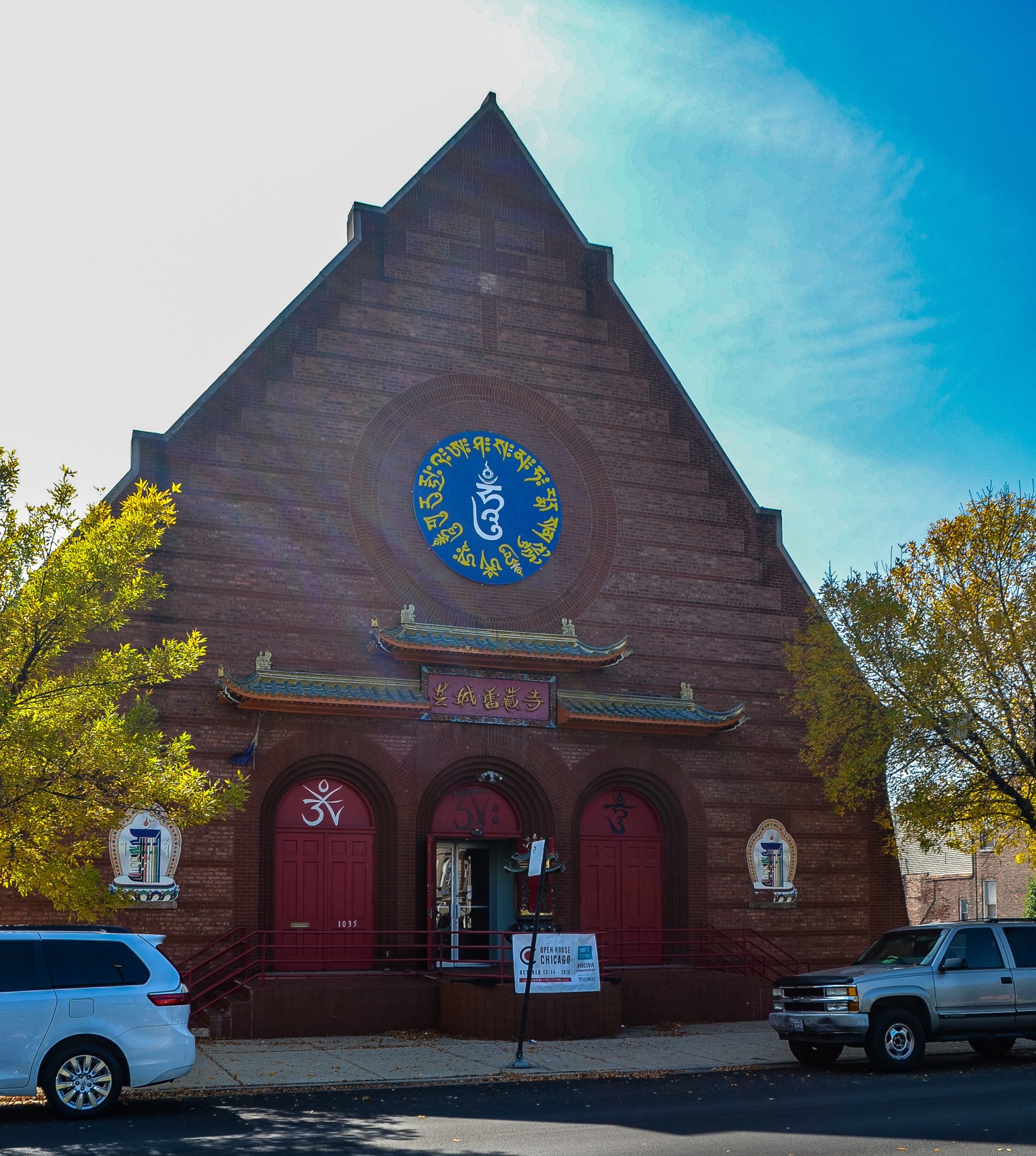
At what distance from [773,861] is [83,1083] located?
614 inches

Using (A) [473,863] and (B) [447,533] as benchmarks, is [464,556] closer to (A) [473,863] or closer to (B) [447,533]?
(B) [447,533]

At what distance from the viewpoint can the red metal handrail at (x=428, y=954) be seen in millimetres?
19984

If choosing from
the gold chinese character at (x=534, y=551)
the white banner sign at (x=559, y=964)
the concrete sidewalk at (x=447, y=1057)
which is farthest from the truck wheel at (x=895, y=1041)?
the gold chinese character at (x=534, y=551)

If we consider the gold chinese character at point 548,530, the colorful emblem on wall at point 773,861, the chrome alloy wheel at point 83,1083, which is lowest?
the chrome alloy wheel at point 83,1083

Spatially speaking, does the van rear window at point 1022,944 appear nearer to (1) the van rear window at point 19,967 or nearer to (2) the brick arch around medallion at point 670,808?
(2) the brick arch around medallion at point 670,808

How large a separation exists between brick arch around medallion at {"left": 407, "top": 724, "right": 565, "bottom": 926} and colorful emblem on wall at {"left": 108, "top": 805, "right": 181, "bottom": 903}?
4181 millimetres

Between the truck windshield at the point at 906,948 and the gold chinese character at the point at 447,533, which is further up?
the gold chinese character at the point at 447,533

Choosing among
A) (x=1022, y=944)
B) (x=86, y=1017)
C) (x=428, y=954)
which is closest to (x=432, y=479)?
(x=428, y=954)

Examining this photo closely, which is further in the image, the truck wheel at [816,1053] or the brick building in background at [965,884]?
the brick building in background at [965,884]

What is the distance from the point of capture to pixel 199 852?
20.8m

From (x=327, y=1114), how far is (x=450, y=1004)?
7.28 meters

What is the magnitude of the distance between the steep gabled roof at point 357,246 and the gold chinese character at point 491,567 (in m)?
5.67

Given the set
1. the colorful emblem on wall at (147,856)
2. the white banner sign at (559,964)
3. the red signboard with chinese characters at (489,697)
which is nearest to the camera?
the white banner sign at (559,964)

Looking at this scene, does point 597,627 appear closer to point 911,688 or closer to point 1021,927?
point 911,688
